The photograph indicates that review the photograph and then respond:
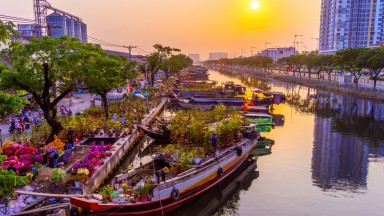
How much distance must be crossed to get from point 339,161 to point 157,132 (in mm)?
17979

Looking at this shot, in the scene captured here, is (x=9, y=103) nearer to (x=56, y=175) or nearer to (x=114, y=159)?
(x=56, y=175)

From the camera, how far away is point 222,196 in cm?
2328

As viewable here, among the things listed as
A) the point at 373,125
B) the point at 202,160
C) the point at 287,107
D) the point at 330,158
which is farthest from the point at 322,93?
the point at 202,160

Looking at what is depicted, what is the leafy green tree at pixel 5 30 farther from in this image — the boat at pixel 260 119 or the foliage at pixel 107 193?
the boat at pixel 260 119

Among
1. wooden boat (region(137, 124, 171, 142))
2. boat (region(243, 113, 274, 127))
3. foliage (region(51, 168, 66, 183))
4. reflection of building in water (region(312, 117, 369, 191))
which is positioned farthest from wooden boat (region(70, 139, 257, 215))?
boat (region(243, 113, 274, 127))

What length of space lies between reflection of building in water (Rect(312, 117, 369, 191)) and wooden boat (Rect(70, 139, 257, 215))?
23.5 feet

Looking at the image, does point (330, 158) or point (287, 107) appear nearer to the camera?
point (330, 158)

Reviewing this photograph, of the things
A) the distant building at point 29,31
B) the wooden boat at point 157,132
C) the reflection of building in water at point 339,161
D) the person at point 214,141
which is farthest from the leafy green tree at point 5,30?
the distant building at point 29,31

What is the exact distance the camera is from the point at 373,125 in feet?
152

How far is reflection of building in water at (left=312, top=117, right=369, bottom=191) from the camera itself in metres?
25.3

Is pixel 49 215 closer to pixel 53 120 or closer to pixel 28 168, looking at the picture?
pixel 28 168

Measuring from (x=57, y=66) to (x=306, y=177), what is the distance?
21762 mm

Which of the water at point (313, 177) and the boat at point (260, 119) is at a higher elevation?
the boat at point (260, 119)

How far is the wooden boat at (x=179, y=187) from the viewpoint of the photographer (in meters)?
17.2
